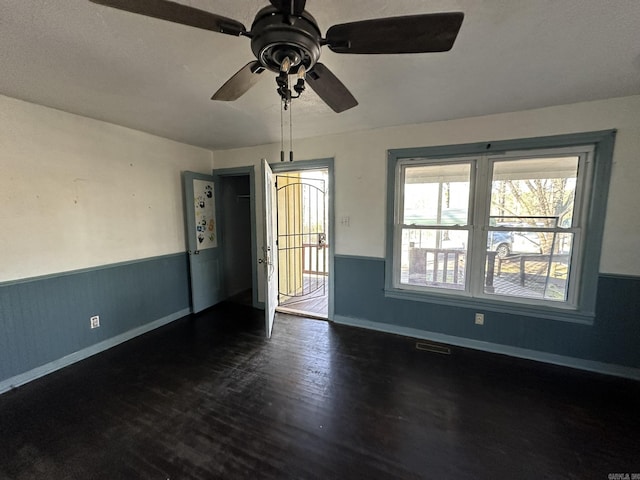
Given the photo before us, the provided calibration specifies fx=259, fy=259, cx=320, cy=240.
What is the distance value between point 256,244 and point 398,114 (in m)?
2.57

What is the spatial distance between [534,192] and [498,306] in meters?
1.21

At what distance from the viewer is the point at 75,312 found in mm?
2592

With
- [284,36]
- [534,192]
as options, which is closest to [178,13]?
[284,36]

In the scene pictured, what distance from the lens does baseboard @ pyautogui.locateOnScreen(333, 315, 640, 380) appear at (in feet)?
7.73

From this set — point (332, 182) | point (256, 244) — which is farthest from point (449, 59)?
point (256, 244)

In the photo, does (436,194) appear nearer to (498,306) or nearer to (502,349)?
(498,306)

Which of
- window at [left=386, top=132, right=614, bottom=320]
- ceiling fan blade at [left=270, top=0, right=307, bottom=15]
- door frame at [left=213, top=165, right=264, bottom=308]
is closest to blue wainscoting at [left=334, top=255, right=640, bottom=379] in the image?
window at [left=386, top=132, right=614, bottom=320]

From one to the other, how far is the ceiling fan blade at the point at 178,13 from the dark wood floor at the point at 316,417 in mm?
2226

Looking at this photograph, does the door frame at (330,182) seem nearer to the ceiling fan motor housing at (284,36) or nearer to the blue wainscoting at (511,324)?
the blue wainscoting at (511,324)

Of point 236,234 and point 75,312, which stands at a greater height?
point 236,234

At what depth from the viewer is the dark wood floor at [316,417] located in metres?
1.54

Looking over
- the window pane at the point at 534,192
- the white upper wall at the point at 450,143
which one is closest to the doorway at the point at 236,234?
the white upper wall at the point at 450,143

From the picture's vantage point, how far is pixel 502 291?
2.75m

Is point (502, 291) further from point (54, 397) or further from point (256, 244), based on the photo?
point (54, 397)
